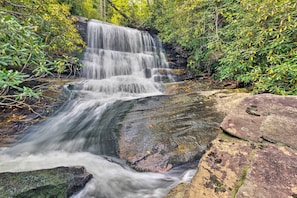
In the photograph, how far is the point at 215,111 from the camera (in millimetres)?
4102

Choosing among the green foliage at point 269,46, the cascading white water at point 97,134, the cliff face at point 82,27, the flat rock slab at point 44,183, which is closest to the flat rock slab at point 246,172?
the cascading white water at point 97,134

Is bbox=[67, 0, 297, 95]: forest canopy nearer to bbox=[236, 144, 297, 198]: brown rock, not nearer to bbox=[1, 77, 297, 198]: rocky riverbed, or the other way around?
bbox=[1, 77, 297, 198]: rocky riverbed

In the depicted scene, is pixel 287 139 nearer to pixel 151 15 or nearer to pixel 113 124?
pixel 113 124

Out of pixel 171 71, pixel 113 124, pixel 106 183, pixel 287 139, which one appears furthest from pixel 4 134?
pixel 171 71

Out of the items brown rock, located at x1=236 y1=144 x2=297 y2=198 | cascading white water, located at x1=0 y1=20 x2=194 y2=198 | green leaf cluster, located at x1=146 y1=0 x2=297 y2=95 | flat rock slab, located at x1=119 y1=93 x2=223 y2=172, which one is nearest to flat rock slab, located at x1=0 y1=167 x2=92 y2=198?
cascading white water, located at x1=0 y1=20 x2=194 y2=198

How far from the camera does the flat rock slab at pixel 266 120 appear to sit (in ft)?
5.80

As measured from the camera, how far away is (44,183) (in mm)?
2113

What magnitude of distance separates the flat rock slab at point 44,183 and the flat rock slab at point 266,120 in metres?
2.06

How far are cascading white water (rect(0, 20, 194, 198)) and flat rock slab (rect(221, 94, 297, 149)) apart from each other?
1.04 meters

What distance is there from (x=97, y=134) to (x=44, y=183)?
1.74m

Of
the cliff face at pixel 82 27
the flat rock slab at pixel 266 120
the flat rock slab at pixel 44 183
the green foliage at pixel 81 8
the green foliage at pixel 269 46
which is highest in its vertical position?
the green foliage at pixel 81 8

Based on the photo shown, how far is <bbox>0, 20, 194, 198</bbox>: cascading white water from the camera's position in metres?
2.58

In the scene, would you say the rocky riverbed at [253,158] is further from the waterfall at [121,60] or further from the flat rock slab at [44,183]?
the waterfall at [121,60]

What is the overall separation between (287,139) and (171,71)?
806 centimetres
